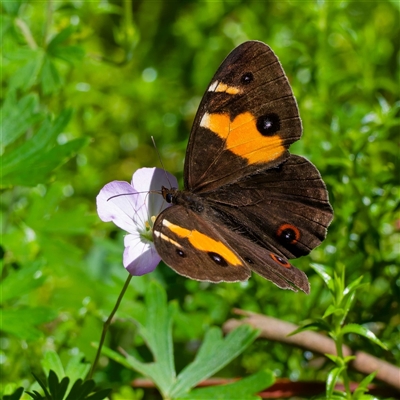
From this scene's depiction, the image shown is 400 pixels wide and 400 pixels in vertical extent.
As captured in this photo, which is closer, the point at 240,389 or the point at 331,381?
the point at 331,381

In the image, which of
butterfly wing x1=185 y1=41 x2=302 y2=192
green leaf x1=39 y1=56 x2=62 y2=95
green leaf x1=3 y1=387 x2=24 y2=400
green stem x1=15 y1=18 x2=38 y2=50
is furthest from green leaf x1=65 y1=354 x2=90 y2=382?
green stem x1=15 y1=18 x2=38 y2=50

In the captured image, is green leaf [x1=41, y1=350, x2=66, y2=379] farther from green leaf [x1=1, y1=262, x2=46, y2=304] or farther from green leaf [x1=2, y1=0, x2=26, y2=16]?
green leaf [x1=2, y1=0, x2=26, y2=16]

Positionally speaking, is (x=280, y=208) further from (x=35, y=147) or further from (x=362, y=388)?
(x=35, y=147)

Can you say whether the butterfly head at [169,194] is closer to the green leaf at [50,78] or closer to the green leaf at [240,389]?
the green leaf at [240,389]

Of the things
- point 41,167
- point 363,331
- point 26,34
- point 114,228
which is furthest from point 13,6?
point 363,331

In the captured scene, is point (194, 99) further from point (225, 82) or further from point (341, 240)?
point (225, 82)

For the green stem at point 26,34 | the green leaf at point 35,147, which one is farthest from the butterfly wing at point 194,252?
the green stem at point 26,34

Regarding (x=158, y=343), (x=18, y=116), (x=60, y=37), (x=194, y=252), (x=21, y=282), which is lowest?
(x=158, y=343)
